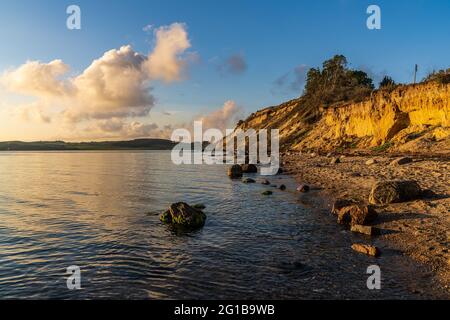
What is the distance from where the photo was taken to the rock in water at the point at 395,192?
16047mm

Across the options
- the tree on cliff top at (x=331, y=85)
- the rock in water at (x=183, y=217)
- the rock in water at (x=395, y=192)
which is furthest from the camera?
the tree on cliff top at (x=331, y=85)

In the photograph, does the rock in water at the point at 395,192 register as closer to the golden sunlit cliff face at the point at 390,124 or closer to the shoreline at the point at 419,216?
the shoreline at the point at 419,216

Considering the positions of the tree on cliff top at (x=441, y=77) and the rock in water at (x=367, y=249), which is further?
the tree on cliff top at (x=441, y=77)

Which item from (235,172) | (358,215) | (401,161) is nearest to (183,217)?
(358,215)

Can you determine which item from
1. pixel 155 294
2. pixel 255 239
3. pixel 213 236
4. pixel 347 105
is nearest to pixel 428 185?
pixel 255 239

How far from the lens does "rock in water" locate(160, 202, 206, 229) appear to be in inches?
611

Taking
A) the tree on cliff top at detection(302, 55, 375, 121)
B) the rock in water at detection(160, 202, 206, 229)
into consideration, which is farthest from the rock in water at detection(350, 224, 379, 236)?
the tree on cliff top at detection(302, 55, 375, 121)

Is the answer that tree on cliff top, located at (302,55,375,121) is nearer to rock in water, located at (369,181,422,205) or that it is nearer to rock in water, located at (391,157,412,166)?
rock in water, located at (391,157,412,166)

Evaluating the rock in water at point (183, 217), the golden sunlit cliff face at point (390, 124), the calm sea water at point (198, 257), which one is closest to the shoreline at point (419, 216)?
the calm sea water at point (198, 257)

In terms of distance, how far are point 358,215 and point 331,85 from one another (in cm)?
9082

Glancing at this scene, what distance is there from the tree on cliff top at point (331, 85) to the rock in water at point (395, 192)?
2698 inches

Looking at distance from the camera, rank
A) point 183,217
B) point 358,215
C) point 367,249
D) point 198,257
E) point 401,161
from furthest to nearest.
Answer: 1. point 401,161
2. point 183,217
3. point 358,215
4. point 198,257
5. point 367,249

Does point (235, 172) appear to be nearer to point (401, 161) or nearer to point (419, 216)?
point (401, 161)

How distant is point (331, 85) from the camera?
97562mm
